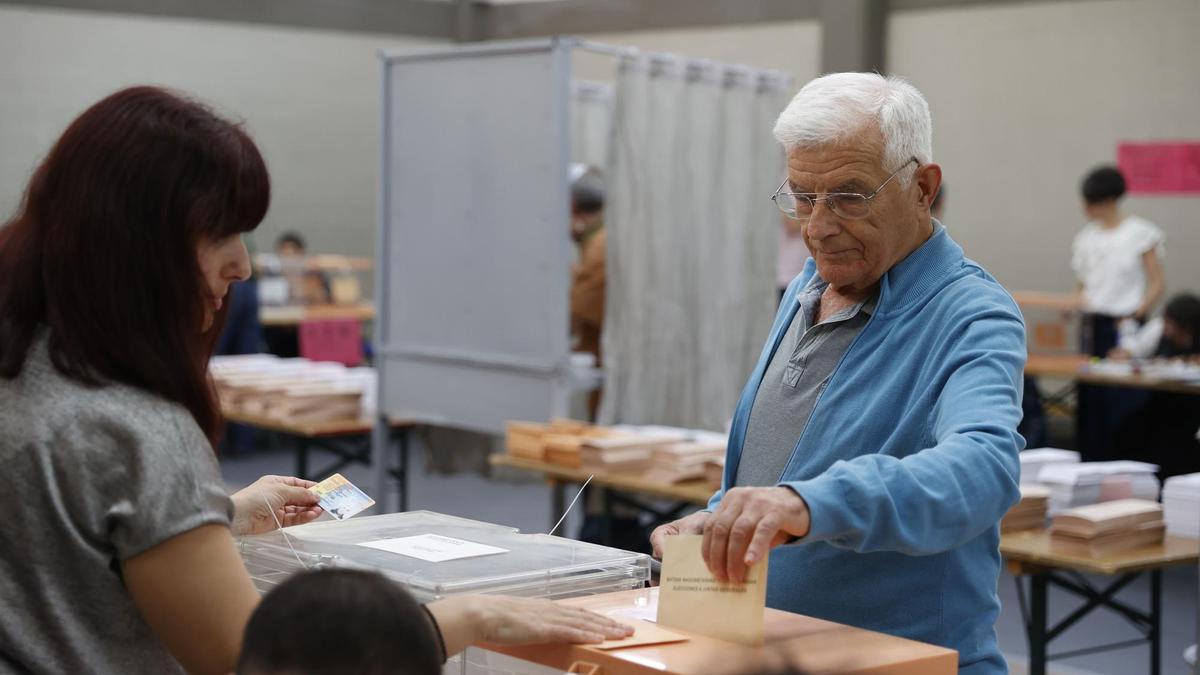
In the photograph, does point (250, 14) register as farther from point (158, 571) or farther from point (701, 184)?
point (158, 571)

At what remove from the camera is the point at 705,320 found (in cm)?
551

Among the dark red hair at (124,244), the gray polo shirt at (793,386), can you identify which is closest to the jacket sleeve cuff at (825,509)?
the gray polo shirt at (793,386)

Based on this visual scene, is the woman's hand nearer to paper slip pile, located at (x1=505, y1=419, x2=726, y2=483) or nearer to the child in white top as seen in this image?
paper slip pile, located at (x1=505, y1=419, x2=726, y2=483)

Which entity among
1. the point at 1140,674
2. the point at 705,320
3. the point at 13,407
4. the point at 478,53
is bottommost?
the point at 1140,674

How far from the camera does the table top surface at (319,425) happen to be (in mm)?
5555

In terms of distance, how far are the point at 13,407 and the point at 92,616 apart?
21cm

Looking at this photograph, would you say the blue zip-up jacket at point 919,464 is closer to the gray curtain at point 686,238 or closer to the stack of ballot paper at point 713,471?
the stack of ballot paper at point 713,471

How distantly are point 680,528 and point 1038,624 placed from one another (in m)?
2.09

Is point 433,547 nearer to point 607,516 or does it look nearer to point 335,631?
point 335,631

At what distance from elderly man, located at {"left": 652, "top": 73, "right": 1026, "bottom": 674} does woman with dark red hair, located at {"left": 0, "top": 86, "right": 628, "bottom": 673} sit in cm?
56

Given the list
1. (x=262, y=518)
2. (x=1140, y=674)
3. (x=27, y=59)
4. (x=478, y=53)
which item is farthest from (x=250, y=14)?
(x=262, y=518)

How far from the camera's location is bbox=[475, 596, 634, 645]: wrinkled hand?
4.52ft

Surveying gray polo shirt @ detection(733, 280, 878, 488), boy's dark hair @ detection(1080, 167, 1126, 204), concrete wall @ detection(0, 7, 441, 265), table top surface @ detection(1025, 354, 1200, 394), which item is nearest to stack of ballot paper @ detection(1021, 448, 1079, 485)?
table top surface @ detection(1025, 354, 1200, 394)

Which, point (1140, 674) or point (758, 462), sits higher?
point (758, 462)
